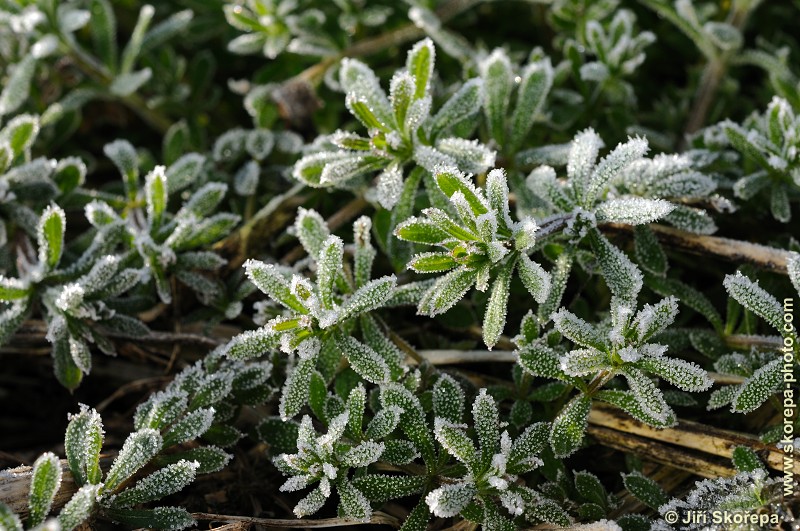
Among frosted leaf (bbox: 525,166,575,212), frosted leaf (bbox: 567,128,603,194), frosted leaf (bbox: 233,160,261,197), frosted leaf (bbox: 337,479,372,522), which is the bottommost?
frosted leaf (bbox: 337,479,372,522)

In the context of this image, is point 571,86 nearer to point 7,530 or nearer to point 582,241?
point 582,241

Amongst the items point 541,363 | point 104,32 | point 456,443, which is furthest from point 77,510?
point 104,32

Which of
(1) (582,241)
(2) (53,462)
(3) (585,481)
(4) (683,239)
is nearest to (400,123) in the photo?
(1) (582,241)

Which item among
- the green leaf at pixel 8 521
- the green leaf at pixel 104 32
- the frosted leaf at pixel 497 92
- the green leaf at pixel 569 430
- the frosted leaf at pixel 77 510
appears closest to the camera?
the green leaf at pixel 8 521

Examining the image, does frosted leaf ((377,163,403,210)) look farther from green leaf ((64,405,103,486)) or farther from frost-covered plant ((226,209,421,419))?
green leaf ((64,405,103,486))

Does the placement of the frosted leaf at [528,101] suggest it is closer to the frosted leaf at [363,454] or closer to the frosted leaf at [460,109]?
the frosted leaf at [460,109]

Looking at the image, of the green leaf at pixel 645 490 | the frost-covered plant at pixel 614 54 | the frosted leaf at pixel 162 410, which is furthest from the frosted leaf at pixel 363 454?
the frost-covered plant at pixel 614 54

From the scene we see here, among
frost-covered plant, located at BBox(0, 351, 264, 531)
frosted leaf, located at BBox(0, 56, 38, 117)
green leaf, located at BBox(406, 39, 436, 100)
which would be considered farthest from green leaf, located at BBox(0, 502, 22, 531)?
frosted leaf, located at BBox(0, 56, 38, 117)
